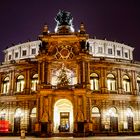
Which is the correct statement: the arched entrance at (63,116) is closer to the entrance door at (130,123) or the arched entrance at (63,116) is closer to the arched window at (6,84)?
the entrance door at (130,123)

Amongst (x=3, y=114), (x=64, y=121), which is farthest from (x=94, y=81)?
(x=3, y=114)

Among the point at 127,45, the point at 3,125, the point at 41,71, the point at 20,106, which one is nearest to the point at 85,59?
the point at 41,71

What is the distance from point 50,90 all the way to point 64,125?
23.0 ft

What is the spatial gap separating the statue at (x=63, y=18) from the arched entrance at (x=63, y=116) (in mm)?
15265

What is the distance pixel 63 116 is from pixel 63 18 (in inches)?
730

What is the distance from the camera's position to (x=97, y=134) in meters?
43.1

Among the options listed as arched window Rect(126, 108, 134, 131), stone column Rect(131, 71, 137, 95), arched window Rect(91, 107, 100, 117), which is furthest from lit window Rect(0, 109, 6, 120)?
stone column Rect(131, 71, 137, 95)

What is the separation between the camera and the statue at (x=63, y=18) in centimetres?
5338

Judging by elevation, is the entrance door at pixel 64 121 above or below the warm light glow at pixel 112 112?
below

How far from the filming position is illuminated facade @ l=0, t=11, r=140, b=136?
44.1 meters

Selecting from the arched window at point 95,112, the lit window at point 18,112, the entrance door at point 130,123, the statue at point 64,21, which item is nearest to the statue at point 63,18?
the statue at point 64,21

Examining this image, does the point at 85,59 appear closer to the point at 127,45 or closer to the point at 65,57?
the point at 65,57

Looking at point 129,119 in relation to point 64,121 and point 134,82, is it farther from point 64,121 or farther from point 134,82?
point 64,121

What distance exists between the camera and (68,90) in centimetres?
Result: 4428
